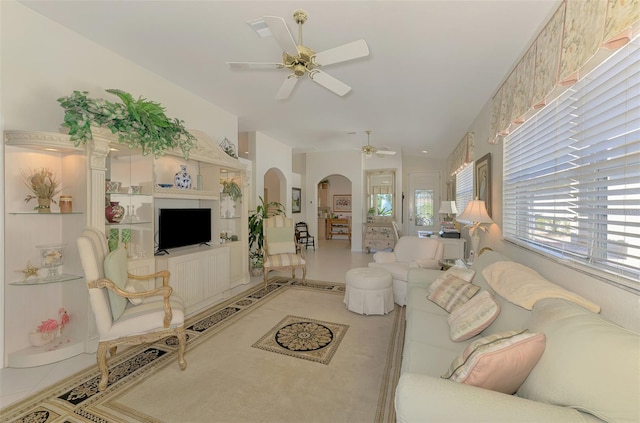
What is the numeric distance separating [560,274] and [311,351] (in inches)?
78.7

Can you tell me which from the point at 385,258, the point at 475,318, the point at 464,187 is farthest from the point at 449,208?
the point at 475,318

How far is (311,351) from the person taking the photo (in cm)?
262

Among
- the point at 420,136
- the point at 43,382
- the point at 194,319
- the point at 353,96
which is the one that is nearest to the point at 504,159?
the point at 353,96

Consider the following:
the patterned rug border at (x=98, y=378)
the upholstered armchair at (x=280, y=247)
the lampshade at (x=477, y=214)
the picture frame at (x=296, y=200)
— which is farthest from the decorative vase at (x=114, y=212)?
the picture frame at (x=296, y=200)

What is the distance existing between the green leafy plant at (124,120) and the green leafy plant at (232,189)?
1.46 meters

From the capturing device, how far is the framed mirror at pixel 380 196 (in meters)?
8.40

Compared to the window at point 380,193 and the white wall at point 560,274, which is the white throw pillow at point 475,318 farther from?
the window at point 380,193

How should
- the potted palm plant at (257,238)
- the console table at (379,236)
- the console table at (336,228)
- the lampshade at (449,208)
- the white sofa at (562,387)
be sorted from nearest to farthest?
the white sofa at (562,387), the potted palm plant at (257,238), the lampshade at (449,208), the console table at (379,236), the console table at (336,228)

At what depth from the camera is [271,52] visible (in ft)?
9.49

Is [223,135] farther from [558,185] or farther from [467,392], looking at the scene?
[467,392]

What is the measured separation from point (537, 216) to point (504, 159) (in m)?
1.03

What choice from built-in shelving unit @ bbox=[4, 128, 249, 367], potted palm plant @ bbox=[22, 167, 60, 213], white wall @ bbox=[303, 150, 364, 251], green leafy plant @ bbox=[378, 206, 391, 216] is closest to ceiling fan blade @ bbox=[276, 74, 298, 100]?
built-in shelving unit @ bbox=[4, 128, 249, 367]

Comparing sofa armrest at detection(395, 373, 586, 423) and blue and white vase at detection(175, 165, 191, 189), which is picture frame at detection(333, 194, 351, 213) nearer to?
blue and white vase at detection(175, 165, 191, 189)

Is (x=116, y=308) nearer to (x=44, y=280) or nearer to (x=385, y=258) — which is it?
(x=44, y=280)
